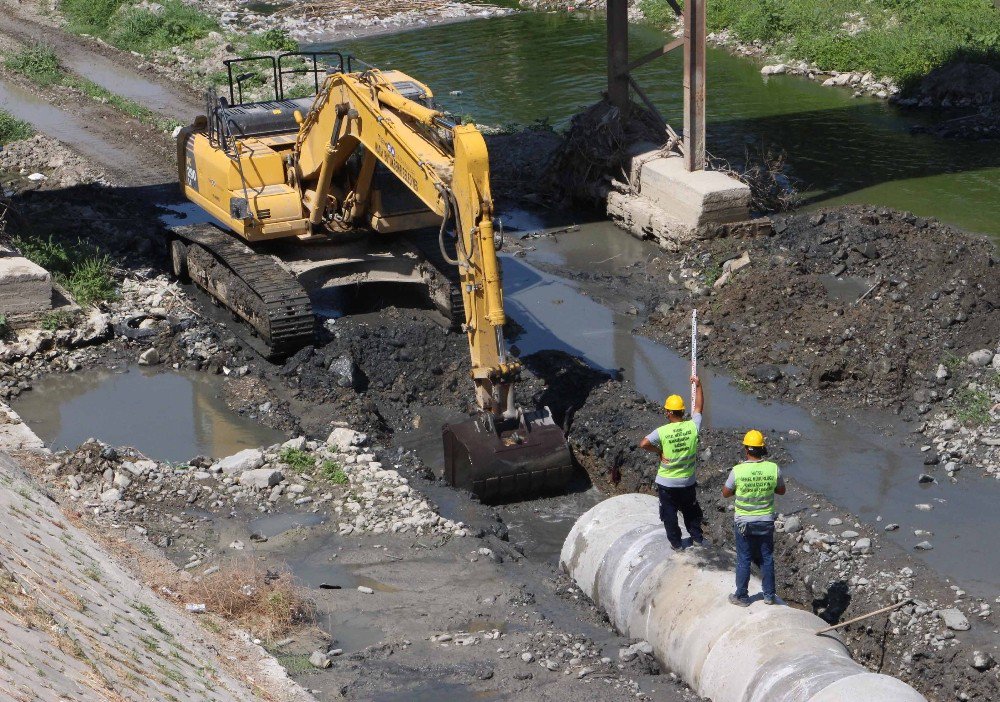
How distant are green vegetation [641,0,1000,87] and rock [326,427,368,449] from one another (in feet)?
57.7

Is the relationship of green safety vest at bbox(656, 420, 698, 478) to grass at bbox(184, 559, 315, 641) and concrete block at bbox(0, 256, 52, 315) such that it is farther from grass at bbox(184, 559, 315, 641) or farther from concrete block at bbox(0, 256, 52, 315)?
concrete block at bbox(0, 256, 52, 315)

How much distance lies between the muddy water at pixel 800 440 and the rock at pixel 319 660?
107 inches

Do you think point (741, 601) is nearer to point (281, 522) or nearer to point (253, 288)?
point (281, 522)

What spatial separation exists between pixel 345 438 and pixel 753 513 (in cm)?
482

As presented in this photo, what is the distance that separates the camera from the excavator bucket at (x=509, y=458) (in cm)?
1185

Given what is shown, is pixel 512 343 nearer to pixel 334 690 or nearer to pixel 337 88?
pixel 337 88

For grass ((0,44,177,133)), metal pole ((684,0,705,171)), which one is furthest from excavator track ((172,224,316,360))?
grass ((0,44,177,133))

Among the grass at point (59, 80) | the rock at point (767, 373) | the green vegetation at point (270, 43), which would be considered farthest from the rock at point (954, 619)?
the green vegetation at point (270, 43)

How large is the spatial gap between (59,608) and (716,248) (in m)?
11.5

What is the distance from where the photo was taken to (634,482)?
1226 cm

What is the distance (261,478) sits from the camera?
12.0 metres

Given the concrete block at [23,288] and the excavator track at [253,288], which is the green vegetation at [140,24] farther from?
the concrete block at [23,288]

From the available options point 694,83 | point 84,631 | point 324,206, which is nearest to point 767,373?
point 324,206

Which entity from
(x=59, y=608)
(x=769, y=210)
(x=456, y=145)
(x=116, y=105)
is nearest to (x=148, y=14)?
(x=116, y=105)
